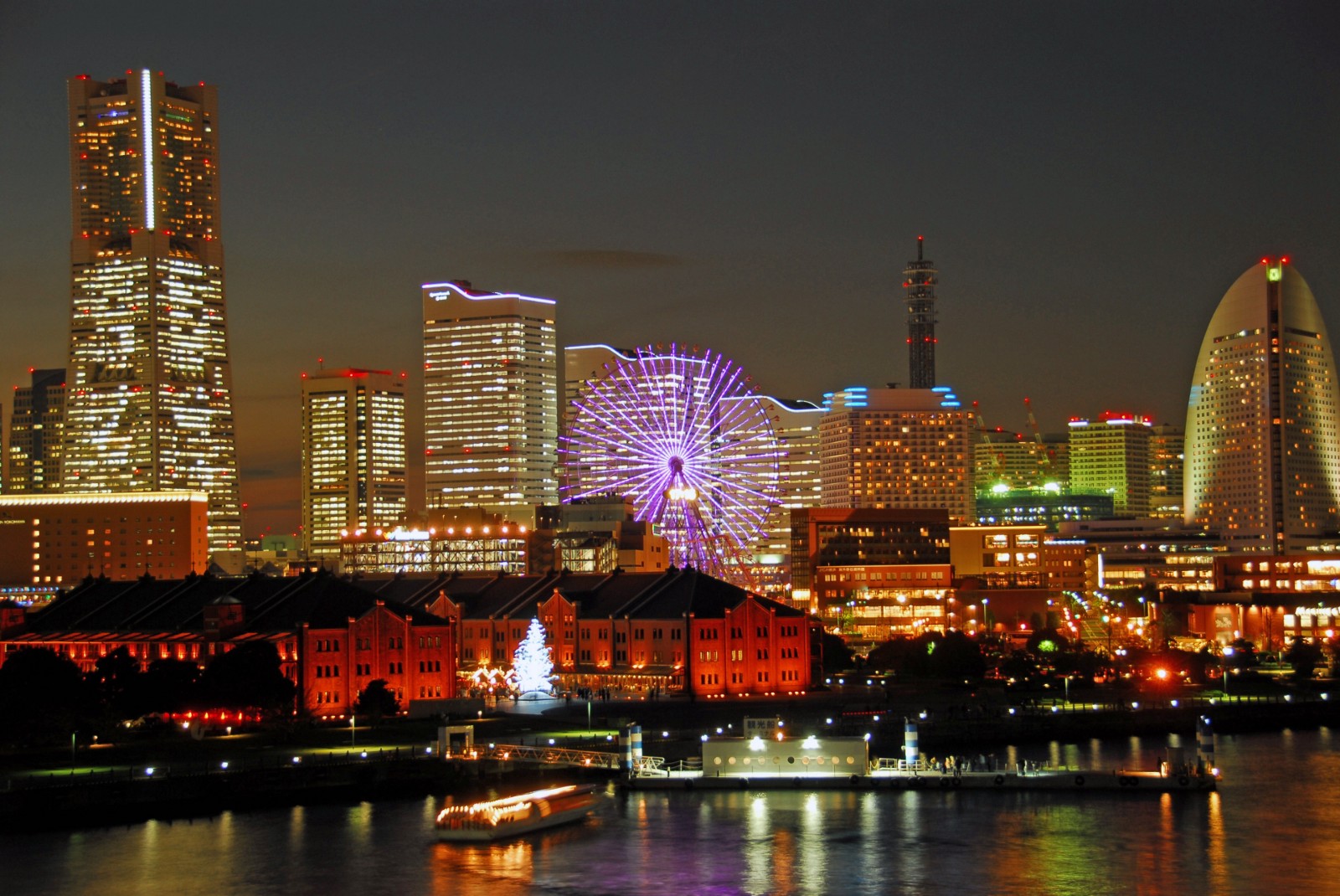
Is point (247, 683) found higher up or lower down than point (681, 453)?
lower down

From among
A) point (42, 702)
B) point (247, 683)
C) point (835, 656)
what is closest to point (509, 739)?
point (247, 683)

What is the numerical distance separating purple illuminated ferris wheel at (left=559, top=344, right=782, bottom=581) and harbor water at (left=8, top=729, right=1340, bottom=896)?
174 ft

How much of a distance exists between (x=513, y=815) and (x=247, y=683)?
32561mm

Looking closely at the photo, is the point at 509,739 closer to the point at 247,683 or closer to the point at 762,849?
the point at 247,683

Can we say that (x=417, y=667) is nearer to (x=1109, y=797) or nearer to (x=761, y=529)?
(x=761, y=529)

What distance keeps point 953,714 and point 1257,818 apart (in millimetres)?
40589

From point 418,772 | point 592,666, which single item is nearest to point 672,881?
point 418,772

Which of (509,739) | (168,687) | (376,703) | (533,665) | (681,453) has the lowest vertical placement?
(509,739)

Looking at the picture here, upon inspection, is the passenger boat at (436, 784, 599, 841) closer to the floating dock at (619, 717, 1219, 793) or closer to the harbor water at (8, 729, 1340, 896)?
the harbor water at (8, 729, 1340, 896)

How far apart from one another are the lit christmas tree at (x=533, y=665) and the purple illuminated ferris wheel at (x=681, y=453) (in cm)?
2015

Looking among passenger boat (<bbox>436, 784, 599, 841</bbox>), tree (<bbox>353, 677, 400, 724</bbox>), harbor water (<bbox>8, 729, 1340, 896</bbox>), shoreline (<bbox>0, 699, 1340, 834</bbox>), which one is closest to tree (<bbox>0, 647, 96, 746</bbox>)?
shoreline (<bbox>0, 699, 1340, 834</bbox>)

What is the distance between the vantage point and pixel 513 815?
85.2 meters

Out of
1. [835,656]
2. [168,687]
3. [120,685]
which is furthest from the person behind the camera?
[835,656]

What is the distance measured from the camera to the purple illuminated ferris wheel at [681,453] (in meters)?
149
